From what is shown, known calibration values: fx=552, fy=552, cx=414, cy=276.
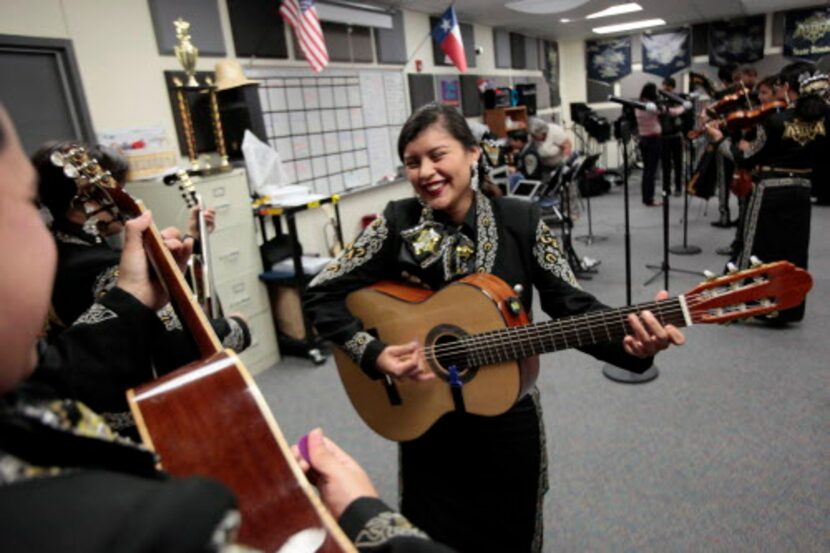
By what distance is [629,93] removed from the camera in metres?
11.2

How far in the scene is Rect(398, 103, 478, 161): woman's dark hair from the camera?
4.66 feet

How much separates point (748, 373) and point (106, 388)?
10.5 feet

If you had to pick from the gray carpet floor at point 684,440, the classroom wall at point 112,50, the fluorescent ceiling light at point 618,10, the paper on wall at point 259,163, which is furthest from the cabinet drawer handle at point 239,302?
the fluorescent ceiling light at point 618,10

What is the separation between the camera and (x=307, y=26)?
4.12 metres

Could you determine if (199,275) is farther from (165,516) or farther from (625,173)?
(625,173)

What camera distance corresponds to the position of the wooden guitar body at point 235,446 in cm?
68

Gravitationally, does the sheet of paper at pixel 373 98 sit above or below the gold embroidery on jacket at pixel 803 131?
above

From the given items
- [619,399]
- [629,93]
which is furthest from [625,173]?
[629,93]

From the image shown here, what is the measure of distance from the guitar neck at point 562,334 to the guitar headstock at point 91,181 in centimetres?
88

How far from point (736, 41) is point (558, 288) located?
10762mm

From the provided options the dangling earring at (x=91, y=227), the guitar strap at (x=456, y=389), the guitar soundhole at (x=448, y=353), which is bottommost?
the guitar strap at (x=456, y=389)

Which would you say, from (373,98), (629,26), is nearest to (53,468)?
(373,98)

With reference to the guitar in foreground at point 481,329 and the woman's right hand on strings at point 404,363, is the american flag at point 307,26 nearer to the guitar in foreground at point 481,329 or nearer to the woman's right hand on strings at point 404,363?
the guitar in foreground at point 481,329

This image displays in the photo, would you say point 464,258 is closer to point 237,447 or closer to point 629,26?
point 237,447
